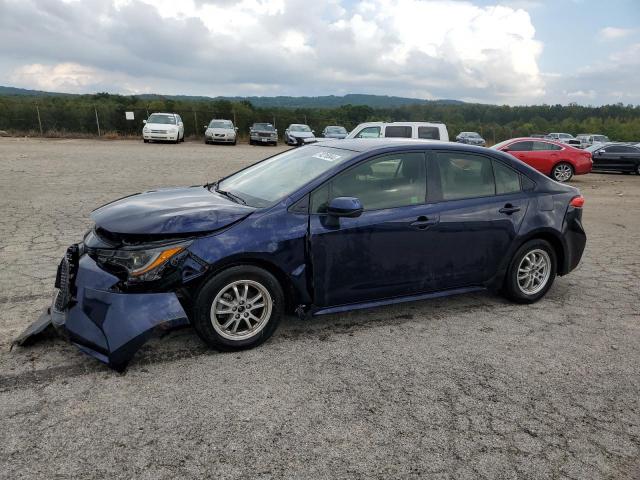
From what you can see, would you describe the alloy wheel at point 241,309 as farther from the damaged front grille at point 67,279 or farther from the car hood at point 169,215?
the damaged front grille at point 67,279

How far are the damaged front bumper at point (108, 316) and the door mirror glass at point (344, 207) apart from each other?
4.17ft

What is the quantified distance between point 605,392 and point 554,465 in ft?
3.33

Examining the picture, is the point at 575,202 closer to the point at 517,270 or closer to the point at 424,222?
the point at 517,270

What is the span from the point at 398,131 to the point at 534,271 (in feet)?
35.0

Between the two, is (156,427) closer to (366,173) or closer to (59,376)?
(59,376)

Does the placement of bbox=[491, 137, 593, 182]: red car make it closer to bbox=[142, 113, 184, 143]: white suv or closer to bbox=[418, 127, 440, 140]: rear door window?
bbox=[418, 127, 440, 140]: rear door window

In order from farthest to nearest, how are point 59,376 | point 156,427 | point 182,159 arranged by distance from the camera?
point 182,159 → point 59,376 → point 156,427

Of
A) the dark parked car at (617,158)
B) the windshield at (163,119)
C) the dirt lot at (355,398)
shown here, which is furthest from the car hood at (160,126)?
the dirt lot at (355,398)

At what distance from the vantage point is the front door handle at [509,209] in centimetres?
475

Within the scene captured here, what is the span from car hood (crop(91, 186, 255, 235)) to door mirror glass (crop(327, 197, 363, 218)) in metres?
0.59

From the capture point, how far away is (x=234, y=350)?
3791 mm

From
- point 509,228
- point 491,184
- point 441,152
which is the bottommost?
point 509,228

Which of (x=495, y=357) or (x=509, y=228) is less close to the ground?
(x=509, y=228)

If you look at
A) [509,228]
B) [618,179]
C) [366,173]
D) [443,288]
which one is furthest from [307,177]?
[618,179]
